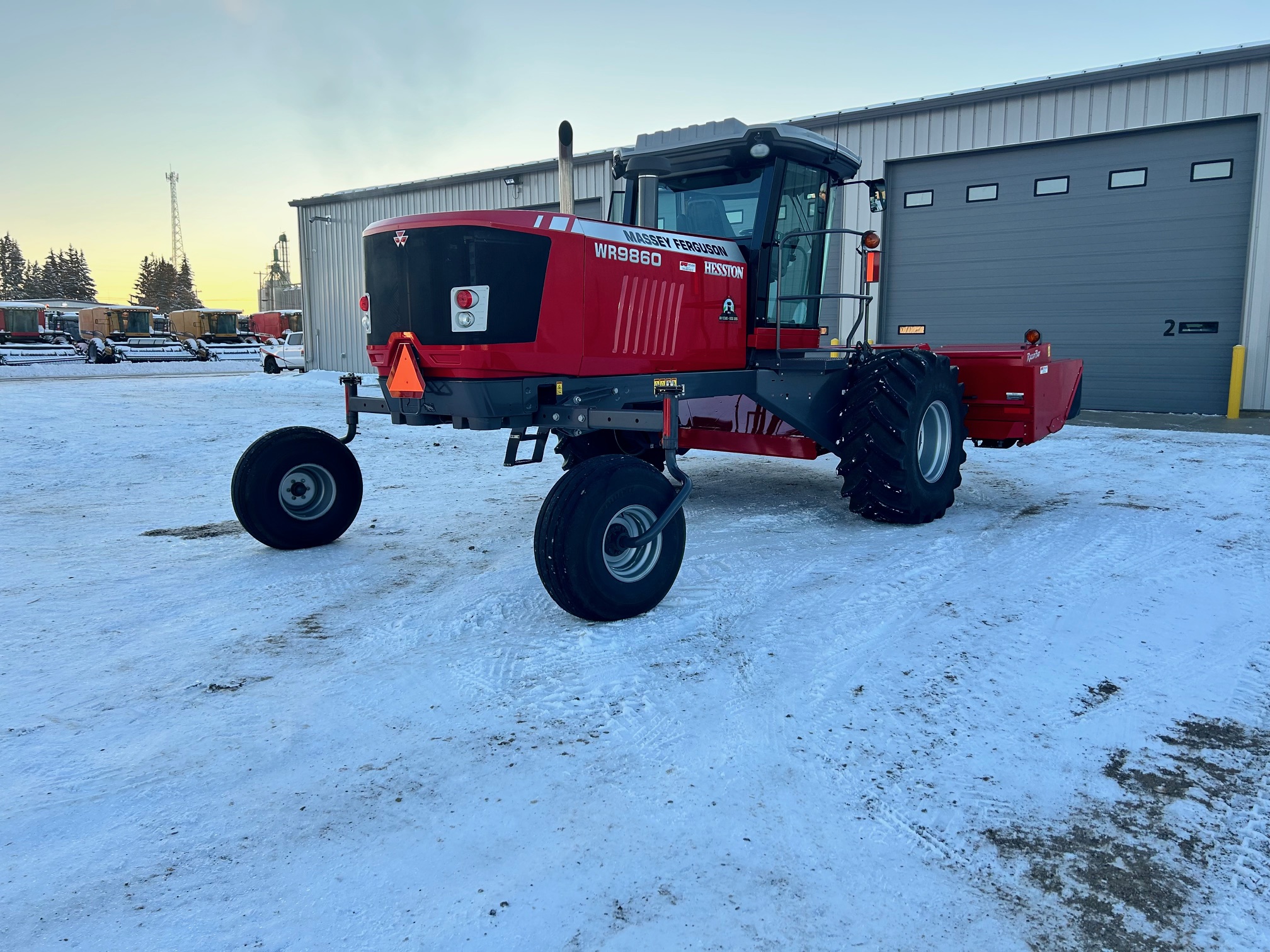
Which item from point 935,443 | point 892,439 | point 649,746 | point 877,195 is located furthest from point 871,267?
point 649,746

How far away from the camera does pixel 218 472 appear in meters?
8.58

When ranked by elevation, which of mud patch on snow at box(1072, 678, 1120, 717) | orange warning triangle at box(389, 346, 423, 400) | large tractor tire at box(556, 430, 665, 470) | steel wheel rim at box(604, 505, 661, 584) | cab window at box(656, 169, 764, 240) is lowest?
mud patch on snow at box(1072, 678, 1120, 717)

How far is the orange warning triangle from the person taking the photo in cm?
454

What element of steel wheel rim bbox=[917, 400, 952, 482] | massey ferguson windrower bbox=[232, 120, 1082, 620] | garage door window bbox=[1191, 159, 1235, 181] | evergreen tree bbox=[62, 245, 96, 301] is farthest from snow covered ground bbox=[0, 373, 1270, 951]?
evergreen tree bbox=[62, 245, 96, 301]

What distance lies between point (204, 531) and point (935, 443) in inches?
215

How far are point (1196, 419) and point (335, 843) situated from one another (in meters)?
13.7

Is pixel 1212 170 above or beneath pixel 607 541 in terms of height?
above

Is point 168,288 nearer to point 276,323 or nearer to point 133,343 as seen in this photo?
point 276,323

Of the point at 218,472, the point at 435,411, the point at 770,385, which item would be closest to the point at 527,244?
the point at 435,411

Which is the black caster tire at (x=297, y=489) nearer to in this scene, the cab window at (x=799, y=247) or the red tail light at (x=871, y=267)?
the cab window at (x=799, y=247)

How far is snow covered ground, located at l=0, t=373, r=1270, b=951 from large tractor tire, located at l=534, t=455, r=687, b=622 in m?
0.17

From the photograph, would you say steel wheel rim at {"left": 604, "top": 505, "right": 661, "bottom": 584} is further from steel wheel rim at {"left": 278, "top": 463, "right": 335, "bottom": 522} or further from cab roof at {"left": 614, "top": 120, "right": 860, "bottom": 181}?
cab roof at {"left": 614, "top": 120, "right": 860, "bottom": 181}

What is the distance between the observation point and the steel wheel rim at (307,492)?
550 cm

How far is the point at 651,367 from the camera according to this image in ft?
17.1
